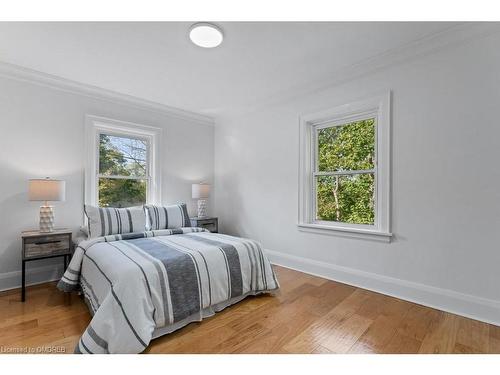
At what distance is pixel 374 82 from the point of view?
2686 mm

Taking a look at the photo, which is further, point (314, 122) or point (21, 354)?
point (314, 122)

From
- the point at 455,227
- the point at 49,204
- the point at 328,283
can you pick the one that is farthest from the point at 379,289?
the point at 49,204

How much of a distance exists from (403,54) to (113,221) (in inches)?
137

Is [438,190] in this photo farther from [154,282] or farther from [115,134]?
[115,134]

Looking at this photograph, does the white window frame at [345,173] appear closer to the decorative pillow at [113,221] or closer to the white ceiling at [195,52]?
the white ceiling at [195,52]

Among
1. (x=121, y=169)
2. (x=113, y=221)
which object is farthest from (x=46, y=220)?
(x=121, y=169)

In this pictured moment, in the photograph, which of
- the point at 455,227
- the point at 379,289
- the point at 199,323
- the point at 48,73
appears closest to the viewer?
the point at 199,323

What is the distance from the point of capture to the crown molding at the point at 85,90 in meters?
2.74

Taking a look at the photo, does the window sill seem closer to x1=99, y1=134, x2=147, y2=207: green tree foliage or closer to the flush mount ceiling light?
the flush mount ceiling light

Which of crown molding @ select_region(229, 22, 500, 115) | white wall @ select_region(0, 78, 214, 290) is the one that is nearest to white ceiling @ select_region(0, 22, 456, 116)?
crown molding @ select_region(229, 22, 500, 115)

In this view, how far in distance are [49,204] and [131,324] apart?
225 cm

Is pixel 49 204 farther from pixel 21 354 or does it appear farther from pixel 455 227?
pixel 455 227

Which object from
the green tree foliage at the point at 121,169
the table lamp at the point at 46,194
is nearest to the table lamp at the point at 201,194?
the green tree foliage at the point at 121,169

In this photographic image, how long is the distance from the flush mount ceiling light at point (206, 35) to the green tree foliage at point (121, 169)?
2.05 m
